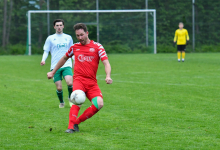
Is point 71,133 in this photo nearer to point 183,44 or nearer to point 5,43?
point 183,44

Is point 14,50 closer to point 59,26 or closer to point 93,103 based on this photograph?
point 59,26

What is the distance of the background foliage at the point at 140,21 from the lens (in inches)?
1357

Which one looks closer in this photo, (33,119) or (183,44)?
(33,119)

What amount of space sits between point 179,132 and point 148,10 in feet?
92.8

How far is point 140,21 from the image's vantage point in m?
34.7

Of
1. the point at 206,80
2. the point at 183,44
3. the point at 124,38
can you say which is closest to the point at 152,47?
the point at 124,38

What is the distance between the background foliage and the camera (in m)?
34.5

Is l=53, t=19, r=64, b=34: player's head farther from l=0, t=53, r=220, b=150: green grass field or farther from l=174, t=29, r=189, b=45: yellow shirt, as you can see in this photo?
l=174, t=29, r=189, b=45: yellow shirt

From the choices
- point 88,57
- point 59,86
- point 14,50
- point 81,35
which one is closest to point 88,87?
point 88,57

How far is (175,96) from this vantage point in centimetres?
1009

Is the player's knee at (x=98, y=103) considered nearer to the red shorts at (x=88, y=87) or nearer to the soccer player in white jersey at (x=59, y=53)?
the red shorts at (x=88, y=87)

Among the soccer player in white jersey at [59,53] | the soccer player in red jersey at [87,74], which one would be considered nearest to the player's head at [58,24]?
the soccer player in white jersey at [59,53]

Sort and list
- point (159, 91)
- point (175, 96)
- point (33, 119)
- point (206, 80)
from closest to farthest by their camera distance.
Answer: point (33, 119), point (175, 96), point (159, 91), point (206, 80)

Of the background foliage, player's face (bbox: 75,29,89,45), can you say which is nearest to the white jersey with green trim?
player's face (bbox: 75,29,89,45)
